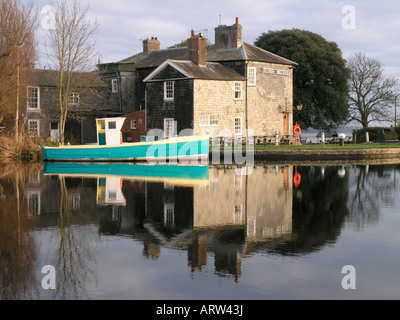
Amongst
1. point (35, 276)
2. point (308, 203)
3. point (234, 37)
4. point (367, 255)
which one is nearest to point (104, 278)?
point (35, 276)

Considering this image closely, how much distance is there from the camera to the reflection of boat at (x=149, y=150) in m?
30.7

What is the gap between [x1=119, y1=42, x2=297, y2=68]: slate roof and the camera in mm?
40397

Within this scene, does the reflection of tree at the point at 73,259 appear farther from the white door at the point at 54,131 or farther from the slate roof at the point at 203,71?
the white door at the point at 54,131

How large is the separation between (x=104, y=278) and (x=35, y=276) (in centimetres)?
100

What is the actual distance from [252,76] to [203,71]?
456 cm

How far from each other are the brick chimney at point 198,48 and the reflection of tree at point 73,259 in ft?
90.6

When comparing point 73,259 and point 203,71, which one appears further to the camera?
point 203,71

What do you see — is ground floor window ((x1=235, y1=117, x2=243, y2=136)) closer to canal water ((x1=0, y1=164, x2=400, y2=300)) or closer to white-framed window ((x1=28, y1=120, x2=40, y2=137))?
white-framed window ((x1=28, y1=120, x2=40, y2=137))

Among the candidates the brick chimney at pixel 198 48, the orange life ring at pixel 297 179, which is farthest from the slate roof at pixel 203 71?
the orange life ring at pixel 297 179

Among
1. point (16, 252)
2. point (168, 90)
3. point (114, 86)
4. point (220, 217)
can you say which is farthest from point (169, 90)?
point (16, 252)

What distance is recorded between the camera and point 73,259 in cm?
867

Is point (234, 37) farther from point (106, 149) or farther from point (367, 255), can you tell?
point (367, 255)

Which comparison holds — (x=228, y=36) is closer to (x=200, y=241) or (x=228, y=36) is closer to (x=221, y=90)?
(x=221, y=90)

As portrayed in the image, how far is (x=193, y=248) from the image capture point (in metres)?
9.34
